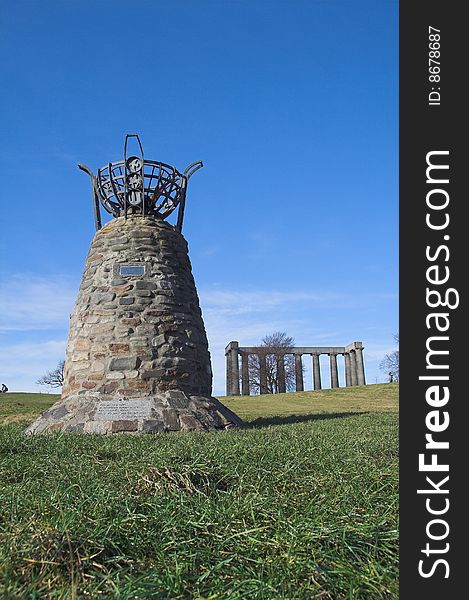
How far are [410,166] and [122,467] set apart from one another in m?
3.53

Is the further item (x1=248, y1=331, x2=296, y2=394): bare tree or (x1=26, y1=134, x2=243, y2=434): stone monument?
(x1=248, y1=331, x2=296, y2=394): bare tree

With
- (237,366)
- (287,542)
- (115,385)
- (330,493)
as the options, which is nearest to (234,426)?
(115,385)

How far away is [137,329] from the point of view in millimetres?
9844

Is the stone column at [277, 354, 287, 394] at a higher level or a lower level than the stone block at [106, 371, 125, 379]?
lower

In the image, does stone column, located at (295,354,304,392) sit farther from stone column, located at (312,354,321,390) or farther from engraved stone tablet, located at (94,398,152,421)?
engraved stone tablet, located at (94,398,152,421)

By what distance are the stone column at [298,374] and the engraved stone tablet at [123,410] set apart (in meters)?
30.5

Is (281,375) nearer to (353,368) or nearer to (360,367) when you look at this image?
(353,368)

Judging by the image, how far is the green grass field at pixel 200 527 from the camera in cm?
213

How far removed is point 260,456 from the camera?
16.2 ft

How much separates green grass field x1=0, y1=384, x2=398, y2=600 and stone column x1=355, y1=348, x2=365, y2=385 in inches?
1327

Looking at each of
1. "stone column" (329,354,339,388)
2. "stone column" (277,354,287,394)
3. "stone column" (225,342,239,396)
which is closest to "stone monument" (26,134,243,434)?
"stone column" (225,342,239,396)

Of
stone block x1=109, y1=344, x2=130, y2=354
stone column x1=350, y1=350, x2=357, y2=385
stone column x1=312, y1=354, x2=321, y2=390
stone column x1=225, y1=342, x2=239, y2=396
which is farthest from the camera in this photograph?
stone column x1=312, y1=354, x2=321, y2=390

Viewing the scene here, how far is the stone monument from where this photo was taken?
9078 millimetres

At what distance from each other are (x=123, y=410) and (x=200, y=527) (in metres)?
6.48
